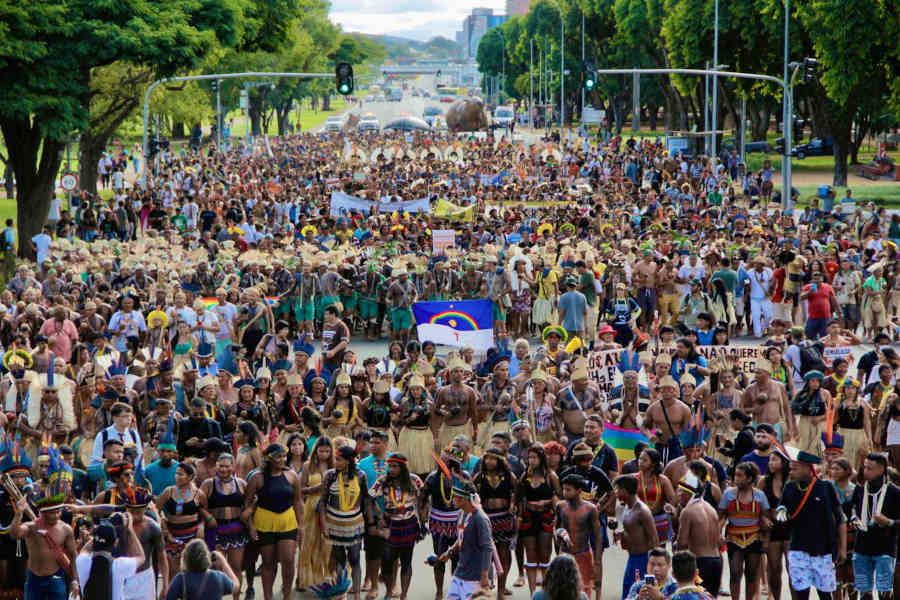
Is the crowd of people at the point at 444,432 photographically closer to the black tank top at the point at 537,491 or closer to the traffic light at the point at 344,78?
the black tank top at the point at 537,491

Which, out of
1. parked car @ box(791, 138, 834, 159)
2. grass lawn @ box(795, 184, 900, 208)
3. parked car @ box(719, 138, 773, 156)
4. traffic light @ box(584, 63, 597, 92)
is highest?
traffic light @ box(584, 63, 597, 92)

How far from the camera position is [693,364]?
15422 millimetres

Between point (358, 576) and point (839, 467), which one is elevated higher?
point (839, 467)

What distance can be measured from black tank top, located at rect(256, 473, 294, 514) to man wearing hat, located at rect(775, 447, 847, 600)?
370 cm

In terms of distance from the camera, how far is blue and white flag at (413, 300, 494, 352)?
20.6 metres

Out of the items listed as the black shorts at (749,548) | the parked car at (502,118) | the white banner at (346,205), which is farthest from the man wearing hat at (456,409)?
the parked car at (502,118)

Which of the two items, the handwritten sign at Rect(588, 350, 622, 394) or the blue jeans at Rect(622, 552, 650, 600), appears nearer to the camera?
the blue jeans at Rect(622, 552, 650, 600)

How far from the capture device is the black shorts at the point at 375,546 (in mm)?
11570

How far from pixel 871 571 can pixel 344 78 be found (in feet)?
98.2

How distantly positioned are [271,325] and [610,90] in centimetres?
8309

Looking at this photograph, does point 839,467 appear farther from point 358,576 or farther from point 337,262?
point 337,262

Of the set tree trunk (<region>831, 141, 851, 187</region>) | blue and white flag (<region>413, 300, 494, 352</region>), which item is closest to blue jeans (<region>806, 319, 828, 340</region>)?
blue and white flag (<region>413, 300, 494, 352</region>)

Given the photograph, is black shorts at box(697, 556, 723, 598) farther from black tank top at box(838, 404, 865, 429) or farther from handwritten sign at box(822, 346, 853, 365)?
handwritten sign at box(822, 346, 853, 365)

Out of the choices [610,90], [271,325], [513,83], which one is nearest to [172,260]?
[271,325]
